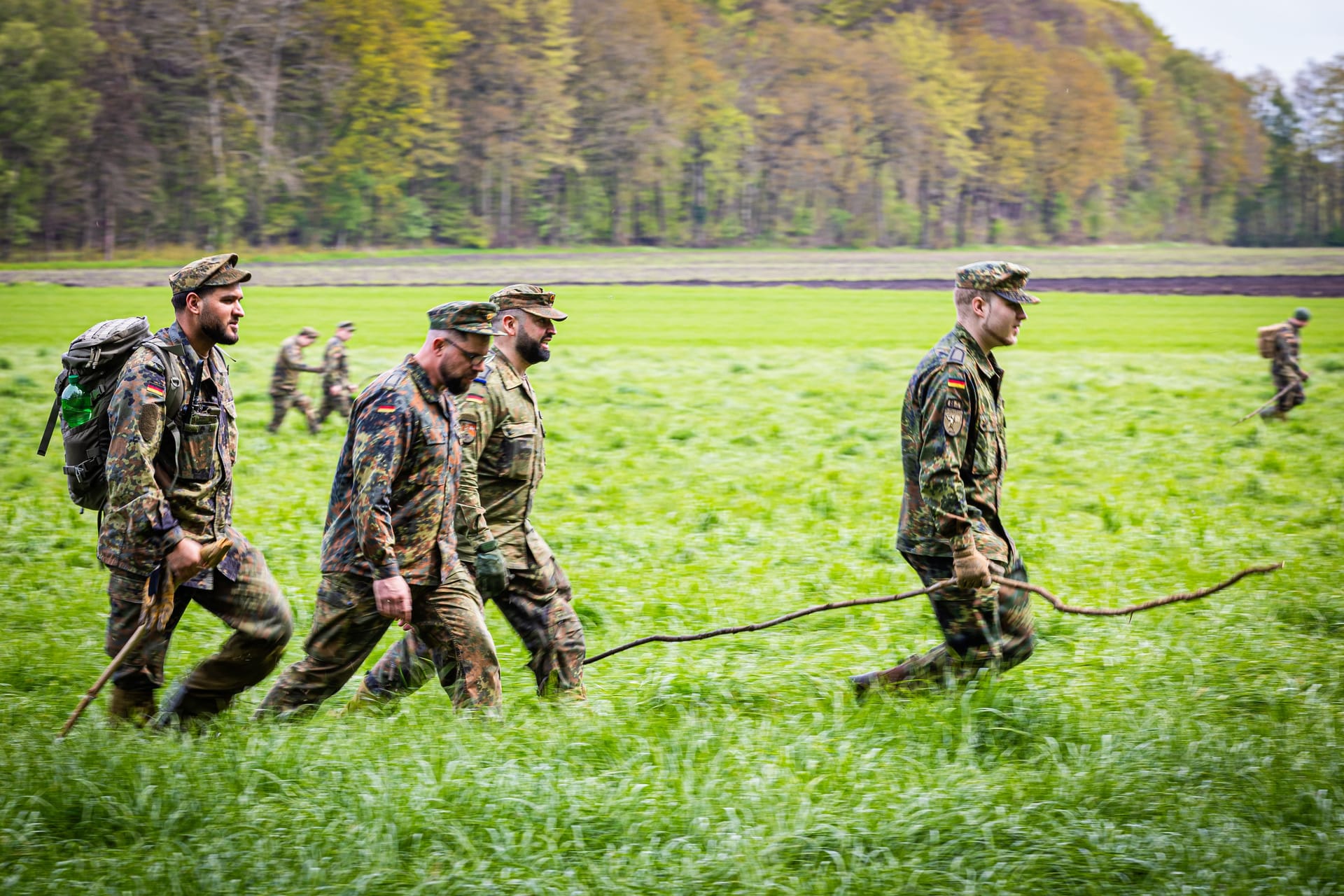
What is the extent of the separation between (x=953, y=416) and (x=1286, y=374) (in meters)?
15.7

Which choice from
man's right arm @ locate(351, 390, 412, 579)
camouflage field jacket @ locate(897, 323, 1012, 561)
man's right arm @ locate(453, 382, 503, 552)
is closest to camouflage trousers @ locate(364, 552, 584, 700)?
man's right arm @ locate(453, 382, 503, 552)

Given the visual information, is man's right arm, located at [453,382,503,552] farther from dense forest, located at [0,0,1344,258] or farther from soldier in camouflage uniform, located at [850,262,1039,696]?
dense forest, located at [0,0,1344,258]

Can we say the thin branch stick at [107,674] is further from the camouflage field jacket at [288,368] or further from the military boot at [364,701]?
the camouflage field jacket at [288,368]

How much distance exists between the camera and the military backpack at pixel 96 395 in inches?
204

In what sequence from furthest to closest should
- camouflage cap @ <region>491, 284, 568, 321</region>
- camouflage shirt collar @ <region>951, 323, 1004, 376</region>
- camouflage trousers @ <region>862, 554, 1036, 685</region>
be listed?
camouflage cap @ <region>491, 284, 568, 321</region>, camouflage shirt collar @ <region>951, 323, 1004, 376</region>, camouflage trousers @ <region>862, 554, 1036, 685</region>

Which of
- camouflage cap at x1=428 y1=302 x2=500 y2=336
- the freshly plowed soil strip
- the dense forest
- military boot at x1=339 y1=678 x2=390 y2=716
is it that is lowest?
military boot at x1=339 y1=678 x2=390 y2=716

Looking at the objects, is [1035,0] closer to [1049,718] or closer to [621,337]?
[621,337]

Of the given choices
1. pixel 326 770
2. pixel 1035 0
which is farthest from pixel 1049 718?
pixel 1035 0

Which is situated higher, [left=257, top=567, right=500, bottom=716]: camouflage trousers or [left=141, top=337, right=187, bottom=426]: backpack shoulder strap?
[left=141, top=337, right=187, bottom=426]: backpack shoulder strap

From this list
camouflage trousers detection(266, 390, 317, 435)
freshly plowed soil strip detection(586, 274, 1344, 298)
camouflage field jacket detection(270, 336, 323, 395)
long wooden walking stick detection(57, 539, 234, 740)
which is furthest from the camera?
freshly plowed soil strip detection(586, 274, 1344, 298)

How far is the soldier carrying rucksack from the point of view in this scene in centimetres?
509

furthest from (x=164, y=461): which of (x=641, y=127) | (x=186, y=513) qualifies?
(x=641, y=127)

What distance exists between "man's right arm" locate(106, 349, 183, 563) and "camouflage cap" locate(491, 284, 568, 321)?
1.78 m

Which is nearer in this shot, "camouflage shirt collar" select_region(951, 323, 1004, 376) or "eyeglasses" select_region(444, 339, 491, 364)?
"eyeglasses" select_region(444, 339, 491, 364)
